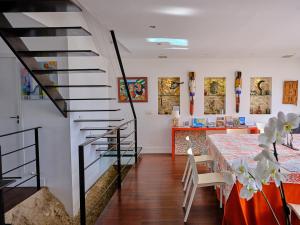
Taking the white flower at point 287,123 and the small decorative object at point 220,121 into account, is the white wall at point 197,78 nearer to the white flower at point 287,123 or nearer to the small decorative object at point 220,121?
the small decorative object at point 220,121

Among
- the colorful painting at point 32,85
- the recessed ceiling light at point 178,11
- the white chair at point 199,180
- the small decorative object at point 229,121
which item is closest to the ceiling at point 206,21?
the recessed ceiling light at point 178,11

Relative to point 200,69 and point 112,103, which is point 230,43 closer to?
point 200,69

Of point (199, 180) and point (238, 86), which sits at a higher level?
point (238, 86)

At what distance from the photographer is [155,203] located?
3.29m

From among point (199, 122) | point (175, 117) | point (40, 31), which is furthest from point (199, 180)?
point (199, 122)

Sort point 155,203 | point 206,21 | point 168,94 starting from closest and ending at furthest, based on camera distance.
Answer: point 206,21 → point 155,203 → point 168,94

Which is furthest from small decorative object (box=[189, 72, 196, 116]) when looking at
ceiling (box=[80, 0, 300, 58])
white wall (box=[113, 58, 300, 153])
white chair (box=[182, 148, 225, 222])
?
white chair (box=[182, 148, 225, 222])

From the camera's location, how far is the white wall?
6184 mm

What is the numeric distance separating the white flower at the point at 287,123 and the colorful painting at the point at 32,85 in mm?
3557

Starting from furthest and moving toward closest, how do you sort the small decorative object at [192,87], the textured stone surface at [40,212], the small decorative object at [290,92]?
the small decorative object at [192,87] → the small decorative object at [290,92] → the textured stone surface at [40,212]

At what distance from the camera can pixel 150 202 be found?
10.9 feet

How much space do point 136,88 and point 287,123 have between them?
5.49 m

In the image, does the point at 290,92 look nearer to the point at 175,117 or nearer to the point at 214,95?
the point at 214,95

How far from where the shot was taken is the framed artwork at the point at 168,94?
635cm
